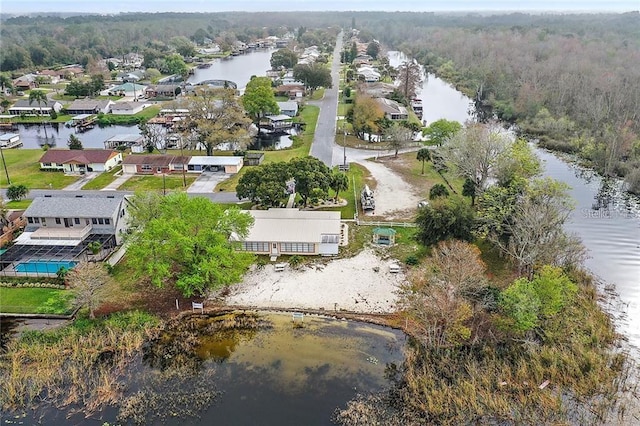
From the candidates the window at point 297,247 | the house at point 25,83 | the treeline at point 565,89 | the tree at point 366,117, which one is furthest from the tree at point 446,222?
the house at point 25,83

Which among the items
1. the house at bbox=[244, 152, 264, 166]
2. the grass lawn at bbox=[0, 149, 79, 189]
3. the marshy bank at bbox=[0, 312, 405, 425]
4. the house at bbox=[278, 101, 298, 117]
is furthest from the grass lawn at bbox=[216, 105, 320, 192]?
the marshy bank at bbox=[0, 312, 405, 425]

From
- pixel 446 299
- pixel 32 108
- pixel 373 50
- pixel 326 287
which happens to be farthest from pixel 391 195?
pixel 373 50

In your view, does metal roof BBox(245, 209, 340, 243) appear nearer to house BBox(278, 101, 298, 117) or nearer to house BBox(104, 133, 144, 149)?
house BBox(104, 133, 144, 149)

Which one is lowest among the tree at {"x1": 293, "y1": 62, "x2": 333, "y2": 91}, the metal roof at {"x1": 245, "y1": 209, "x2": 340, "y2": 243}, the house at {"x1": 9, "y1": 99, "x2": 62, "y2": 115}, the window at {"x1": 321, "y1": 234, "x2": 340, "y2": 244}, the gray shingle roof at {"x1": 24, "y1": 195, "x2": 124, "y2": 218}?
the window at {"x1": 321, "y1": 234, "x2": 340, "y2": 244}

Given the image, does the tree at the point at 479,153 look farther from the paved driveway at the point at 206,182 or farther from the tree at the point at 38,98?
the tree at the point at 38,98

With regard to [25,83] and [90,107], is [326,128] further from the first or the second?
[25,83]

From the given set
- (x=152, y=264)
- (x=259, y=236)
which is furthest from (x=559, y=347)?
(x=152, y=264)
